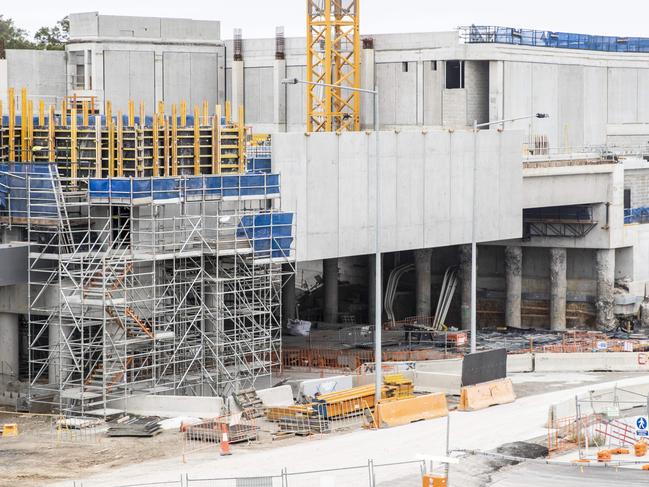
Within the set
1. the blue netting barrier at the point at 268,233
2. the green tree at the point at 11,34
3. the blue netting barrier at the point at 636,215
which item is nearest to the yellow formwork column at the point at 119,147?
the blue netting barrier at the point at 268,233

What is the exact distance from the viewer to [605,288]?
84.6 m

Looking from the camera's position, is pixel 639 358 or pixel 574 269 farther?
pixel 574 269

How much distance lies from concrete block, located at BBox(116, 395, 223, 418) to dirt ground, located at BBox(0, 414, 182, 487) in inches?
98.8

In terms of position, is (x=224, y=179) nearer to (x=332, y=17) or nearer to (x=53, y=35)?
(x=332, y=17)

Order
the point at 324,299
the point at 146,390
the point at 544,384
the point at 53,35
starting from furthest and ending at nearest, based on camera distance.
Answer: the point at 53,35
the point at 324,299
the point at 544,384
the point at 146,390

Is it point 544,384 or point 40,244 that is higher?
point 40,244

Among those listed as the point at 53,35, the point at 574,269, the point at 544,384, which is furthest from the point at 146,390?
the point at 53,35

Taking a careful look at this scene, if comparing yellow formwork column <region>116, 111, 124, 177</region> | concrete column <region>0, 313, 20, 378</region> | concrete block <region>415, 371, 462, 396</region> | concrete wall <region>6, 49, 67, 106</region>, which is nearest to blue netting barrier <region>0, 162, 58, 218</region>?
yellow formwork column <region>116, 111, 124, 177</region>

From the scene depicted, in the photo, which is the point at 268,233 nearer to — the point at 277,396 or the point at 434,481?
the point at 277,396

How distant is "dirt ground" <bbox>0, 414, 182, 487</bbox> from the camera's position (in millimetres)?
41750

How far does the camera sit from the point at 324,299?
3290 inches

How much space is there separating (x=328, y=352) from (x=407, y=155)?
9.27 meters

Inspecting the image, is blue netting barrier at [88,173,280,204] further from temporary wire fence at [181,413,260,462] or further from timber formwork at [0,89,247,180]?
temporary wire fence at [181,413,260,462]

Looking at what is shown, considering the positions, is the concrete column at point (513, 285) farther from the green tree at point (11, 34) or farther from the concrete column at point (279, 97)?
the green tree at point (11, 34)
